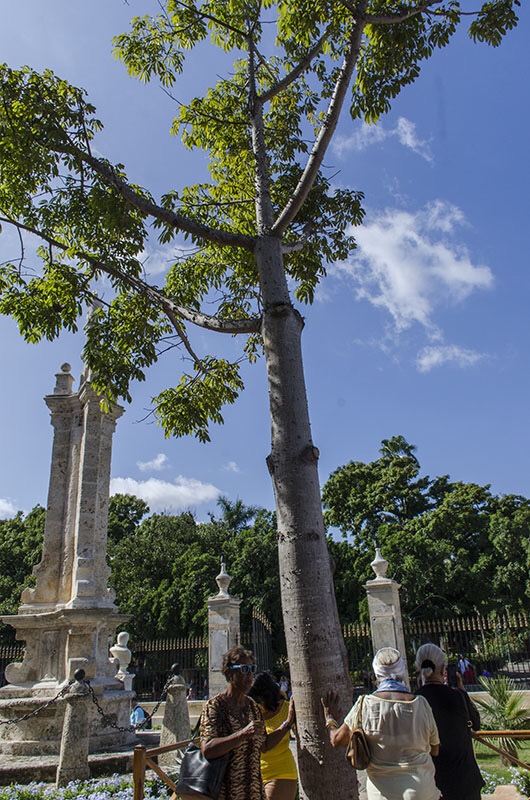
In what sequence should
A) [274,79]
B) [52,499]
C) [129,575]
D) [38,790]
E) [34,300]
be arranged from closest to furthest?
[38,790] < [34,300] < [274,79] < [52,499] < [129,575]

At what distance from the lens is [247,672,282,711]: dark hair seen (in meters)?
4.17

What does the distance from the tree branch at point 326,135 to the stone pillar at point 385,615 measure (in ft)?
25.0

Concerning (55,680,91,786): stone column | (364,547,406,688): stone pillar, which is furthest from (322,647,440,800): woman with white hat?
(364,547,406,688): stone pillar

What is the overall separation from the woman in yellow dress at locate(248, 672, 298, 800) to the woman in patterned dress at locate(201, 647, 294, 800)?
496mm

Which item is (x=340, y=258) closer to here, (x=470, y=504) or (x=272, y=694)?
(x=272, y=694)

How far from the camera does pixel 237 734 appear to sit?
3135mm

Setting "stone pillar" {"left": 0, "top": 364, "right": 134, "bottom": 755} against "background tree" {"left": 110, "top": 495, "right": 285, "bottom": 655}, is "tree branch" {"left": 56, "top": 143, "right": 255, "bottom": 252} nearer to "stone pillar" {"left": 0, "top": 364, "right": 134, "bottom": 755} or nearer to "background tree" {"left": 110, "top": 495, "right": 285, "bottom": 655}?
"stone pillar" {"left": 0, "top": 364, "right": 134, "bottom": 755}

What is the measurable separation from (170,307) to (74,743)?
5036 millimetres

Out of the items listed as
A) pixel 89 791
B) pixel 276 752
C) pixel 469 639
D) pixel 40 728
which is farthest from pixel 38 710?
pixel 469 639

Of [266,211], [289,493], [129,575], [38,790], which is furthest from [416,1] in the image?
[129,575]

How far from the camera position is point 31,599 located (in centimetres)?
987

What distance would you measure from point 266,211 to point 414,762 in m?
4.43

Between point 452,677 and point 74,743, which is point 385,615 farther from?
point 452,677

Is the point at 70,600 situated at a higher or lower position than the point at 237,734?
higher
